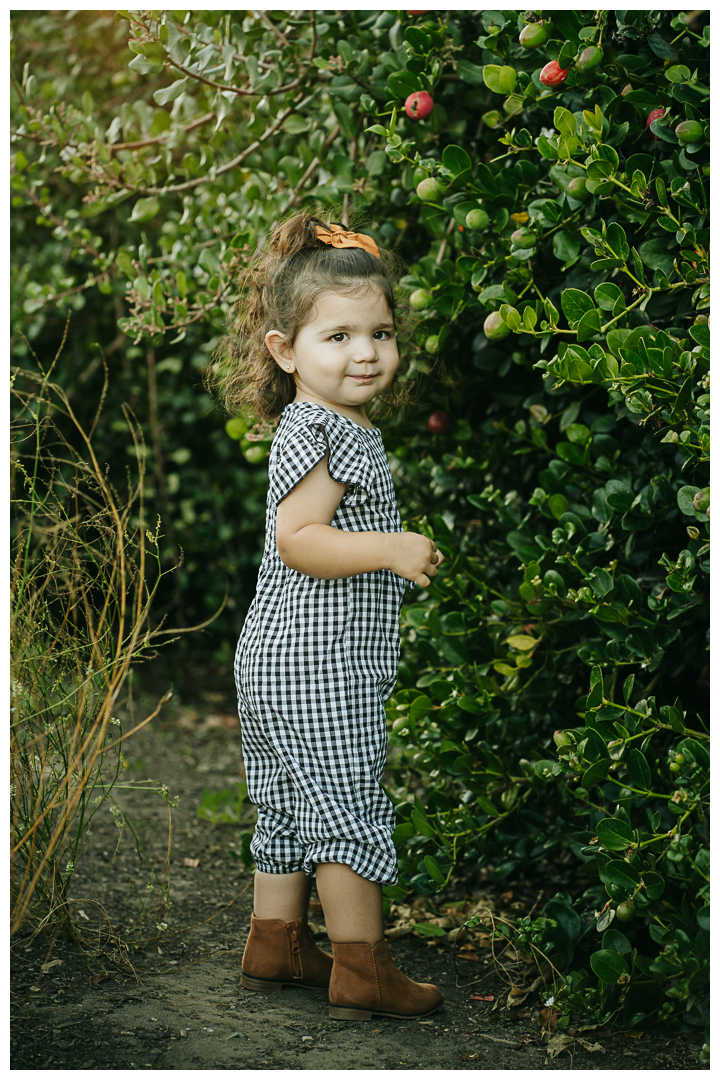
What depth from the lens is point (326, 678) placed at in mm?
1802

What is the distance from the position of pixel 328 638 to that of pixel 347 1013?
0.72 meters

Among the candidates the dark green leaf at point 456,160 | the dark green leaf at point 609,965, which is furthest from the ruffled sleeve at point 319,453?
the dark green leaf at point 609,965

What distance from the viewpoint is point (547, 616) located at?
2061mm

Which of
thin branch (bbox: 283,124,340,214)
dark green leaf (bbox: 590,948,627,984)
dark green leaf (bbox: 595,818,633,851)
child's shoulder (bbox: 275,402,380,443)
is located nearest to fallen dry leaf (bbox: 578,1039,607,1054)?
dark green leaf (bbox: 590,948,627,984)

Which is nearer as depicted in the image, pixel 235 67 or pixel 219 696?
pixel 235 67

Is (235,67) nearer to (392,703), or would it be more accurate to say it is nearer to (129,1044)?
(392,703)

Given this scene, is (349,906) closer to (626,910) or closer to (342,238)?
(626,910)

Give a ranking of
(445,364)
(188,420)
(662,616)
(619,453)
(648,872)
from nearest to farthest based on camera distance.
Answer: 1. (648,872)
2. (662,616)
3. (619,453)
4. (445,364)
5. (188,420)

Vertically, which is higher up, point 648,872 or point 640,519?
point 640,519

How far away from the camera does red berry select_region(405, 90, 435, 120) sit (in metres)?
1.99

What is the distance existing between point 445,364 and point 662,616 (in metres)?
0.85

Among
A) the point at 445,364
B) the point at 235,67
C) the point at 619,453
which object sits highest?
the point at 235,67

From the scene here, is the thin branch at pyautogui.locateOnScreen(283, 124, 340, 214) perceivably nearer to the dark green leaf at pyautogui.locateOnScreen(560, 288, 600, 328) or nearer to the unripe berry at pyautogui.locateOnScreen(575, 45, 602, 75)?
the unripe berry at pyautogui.locateOnScreen(575, 45, 602, 75)

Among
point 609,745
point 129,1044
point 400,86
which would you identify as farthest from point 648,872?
point 400,86
